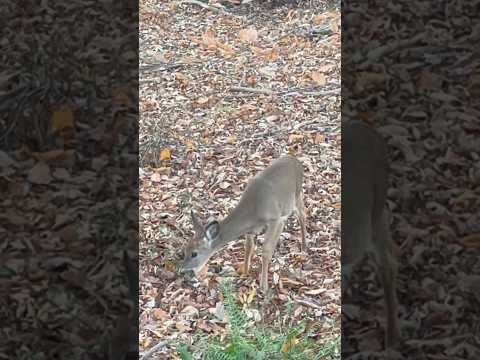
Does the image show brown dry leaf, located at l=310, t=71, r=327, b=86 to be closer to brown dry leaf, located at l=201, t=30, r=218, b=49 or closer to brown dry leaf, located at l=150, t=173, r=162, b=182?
brown dry leaf, located at l=201, t=30, r=218, b=49

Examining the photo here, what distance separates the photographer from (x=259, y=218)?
7.26 feet

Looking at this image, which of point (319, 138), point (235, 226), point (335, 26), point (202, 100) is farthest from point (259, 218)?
point (335, 26)

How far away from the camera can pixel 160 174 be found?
7.50 ft

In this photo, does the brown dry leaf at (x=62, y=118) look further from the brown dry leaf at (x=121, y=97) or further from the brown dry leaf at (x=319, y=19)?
the brown dry leaf at (x=319, y=19)

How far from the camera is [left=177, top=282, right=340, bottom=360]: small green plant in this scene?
2.15 meters

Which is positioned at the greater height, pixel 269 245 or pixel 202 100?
pixel 202 100

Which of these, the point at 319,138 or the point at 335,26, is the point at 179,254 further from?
the point at 335,26

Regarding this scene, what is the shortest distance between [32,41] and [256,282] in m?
0.96

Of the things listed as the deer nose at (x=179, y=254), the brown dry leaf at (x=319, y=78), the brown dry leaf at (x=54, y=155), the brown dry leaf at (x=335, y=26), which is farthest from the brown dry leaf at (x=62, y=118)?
the brown dry leaf at (x=335, y=26)

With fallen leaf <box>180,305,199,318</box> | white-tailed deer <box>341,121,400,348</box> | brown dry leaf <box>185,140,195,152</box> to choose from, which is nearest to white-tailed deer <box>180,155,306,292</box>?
fallen leaf <box>180,305,199,318</box>

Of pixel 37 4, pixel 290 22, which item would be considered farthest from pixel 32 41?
pixel 290 22

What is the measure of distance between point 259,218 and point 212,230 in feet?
0.48

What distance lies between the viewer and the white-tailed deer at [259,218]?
2.21 m

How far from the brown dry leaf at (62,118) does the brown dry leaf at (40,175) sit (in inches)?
3.9
